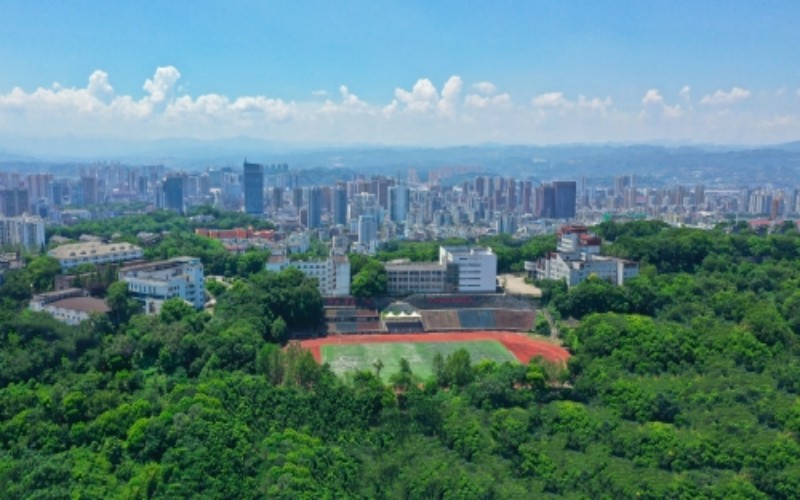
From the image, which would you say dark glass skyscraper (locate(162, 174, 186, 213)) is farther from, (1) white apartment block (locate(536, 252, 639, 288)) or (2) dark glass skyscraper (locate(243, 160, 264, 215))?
(1) white apartment block (locate(536, 252, 639, 288))

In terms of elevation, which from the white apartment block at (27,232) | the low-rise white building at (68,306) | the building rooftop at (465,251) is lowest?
the low-rise white building at (68,306)

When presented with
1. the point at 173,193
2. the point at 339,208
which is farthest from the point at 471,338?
the point at 173,193

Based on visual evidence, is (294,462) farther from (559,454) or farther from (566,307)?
(566,307)

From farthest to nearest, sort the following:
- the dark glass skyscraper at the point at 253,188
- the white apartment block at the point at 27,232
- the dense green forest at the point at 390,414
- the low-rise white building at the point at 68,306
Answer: the dark glass skyscraper at the point at 253,188 < the white apartment block at the point at 27,232 < the low-rise white building at the point at 68,306 < the dense green forest at the point at 390,414

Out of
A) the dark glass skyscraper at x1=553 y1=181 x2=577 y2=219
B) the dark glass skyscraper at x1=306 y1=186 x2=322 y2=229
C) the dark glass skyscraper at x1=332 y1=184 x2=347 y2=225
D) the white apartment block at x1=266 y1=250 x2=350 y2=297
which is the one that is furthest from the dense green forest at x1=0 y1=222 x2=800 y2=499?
the dark glass skyscraper at x1=553 y1=181 x2=577 y2=219

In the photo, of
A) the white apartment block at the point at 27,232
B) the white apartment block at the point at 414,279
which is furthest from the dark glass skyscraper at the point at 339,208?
the white apartment block at the point at 414,279

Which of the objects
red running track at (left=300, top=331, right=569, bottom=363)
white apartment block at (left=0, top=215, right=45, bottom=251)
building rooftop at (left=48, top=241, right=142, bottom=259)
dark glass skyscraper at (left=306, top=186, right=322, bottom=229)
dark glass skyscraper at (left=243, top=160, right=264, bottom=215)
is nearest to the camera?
red running track at (left=300, top=331, right=569, bottom=363)

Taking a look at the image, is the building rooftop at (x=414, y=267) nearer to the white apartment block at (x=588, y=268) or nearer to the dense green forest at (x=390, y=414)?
the white apartment block at (x=588, y=268)

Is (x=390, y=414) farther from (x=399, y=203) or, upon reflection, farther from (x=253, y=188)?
(x=253, y=188)
